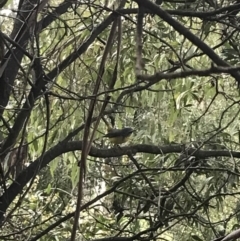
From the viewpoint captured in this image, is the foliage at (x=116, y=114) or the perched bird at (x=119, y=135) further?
the perched bird at (x=119, y=135)

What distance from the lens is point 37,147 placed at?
5.79 feet

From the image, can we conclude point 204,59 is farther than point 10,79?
Yes

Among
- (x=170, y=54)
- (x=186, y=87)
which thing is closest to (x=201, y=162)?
(x=186, y=87)

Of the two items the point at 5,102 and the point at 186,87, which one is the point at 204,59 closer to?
the point at 186,87

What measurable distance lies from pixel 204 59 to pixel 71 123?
0.52 meters

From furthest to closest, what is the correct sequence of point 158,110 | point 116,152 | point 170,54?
point 158,110 → point 170,54 → point 116,152

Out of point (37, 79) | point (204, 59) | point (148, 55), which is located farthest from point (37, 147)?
point (204, 59)

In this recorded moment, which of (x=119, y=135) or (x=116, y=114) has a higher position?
(x=116, y=114)

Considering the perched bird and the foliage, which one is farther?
the perched bird

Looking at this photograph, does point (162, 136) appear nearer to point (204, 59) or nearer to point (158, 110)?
point (158, 110)

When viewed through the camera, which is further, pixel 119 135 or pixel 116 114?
pixel 116 114

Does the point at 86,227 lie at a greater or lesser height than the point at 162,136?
lesser

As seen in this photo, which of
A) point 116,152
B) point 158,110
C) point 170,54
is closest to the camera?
point 116,152

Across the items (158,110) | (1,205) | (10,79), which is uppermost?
→ (158,110)
